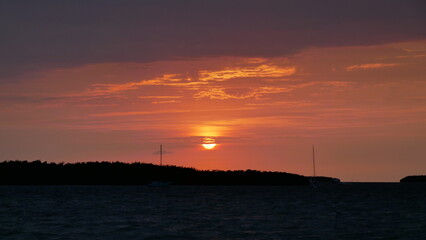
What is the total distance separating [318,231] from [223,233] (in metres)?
9.75

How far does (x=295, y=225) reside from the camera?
7394 centimetres

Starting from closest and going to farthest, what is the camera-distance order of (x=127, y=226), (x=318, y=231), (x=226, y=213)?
(x=318, y=231) → (x=127, y=226) → (x=226, y=213)

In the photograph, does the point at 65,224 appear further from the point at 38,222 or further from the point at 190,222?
the point at 190,222

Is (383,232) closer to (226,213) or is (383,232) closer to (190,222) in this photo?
(190,222)

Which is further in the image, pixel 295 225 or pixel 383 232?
pixel 295 225

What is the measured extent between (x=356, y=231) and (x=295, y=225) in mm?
8293

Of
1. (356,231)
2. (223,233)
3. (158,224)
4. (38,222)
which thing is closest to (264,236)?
(223,233)

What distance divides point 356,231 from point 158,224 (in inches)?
881

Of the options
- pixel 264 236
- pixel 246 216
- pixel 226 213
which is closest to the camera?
pixel 264 236

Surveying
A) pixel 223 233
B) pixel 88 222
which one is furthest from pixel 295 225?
pixel 88 222

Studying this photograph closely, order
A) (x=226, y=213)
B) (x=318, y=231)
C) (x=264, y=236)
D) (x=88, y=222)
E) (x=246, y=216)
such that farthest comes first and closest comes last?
(x=226, y=213)
(x=246, y=216)
(x=88, y=222)
(x=318, y=231)
(x=264, y=236)

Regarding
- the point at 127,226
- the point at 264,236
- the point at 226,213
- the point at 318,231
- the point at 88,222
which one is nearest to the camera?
the point at 264,236

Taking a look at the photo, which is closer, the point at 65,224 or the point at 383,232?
the point at 383,232

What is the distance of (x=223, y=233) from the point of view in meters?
64.6
